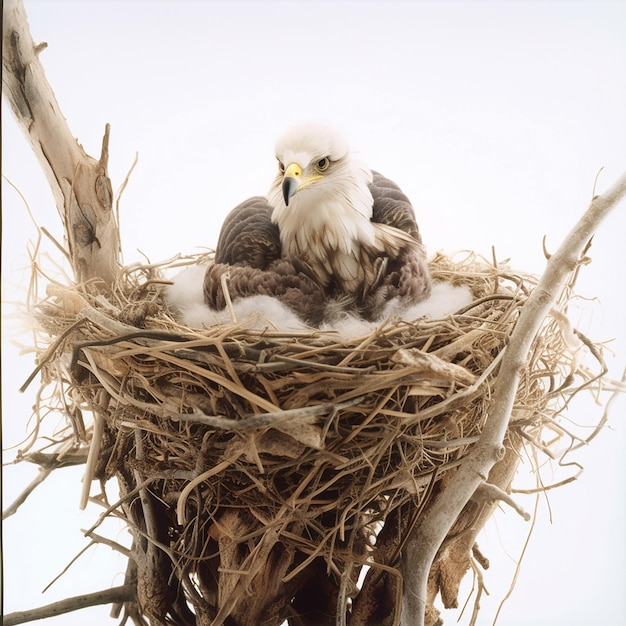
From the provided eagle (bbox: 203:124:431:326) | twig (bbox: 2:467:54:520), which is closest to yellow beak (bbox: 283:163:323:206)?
eagle (bbox: 203:124:431:326)

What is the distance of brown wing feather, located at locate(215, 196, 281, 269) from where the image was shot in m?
0.80

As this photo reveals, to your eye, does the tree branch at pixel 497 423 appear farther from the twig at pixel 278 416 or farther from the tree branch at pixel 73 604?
the tree branch at pixel 73 604

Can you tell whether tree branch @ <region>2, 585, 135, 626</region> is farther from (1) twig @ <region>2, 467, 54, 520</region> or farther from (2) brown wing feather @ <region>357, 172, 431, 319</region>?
(2) brown wing feather @ <region>357, 172, 431, 319</region>

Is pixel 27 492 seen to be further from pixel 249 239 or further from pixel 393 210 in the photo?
pixel 393 210

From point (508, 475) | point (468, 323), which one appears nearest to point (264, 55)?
point (468, 323)

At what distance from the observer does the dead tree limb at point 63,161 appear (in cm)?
74

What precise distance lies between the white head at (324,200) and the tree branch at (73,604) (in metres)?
0.43

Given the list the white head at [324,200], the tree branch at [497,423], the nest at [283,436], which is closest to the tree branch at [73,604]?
the nest at [283,436]

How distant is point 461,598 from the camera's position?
1000 millimetres

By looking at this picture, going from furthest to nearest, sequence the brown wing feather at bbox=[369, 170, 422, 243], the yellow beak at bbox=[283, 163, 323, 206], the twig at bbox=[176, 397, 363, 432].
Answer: the brown wing feather at bbox=[369, 170, 422, 243]
the yellow beak at bbox=[283, 163, 323, 206]
the twig at bbox=[176, 397, 363, 432]

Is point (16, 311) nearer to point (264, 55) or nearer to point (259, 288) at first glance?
point (259, 288)

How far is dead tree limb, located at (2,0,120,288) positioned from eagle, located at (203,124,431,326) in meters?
0.13

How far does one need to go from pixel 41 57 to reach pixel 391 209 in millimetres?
415

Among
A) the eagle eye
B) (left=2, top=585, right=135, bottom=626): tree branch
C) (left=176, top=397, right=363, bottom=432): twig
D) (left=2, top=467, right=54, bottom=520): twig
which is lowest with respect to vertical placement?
(left=2, top=585, right=135, bottom=626): tree branch
